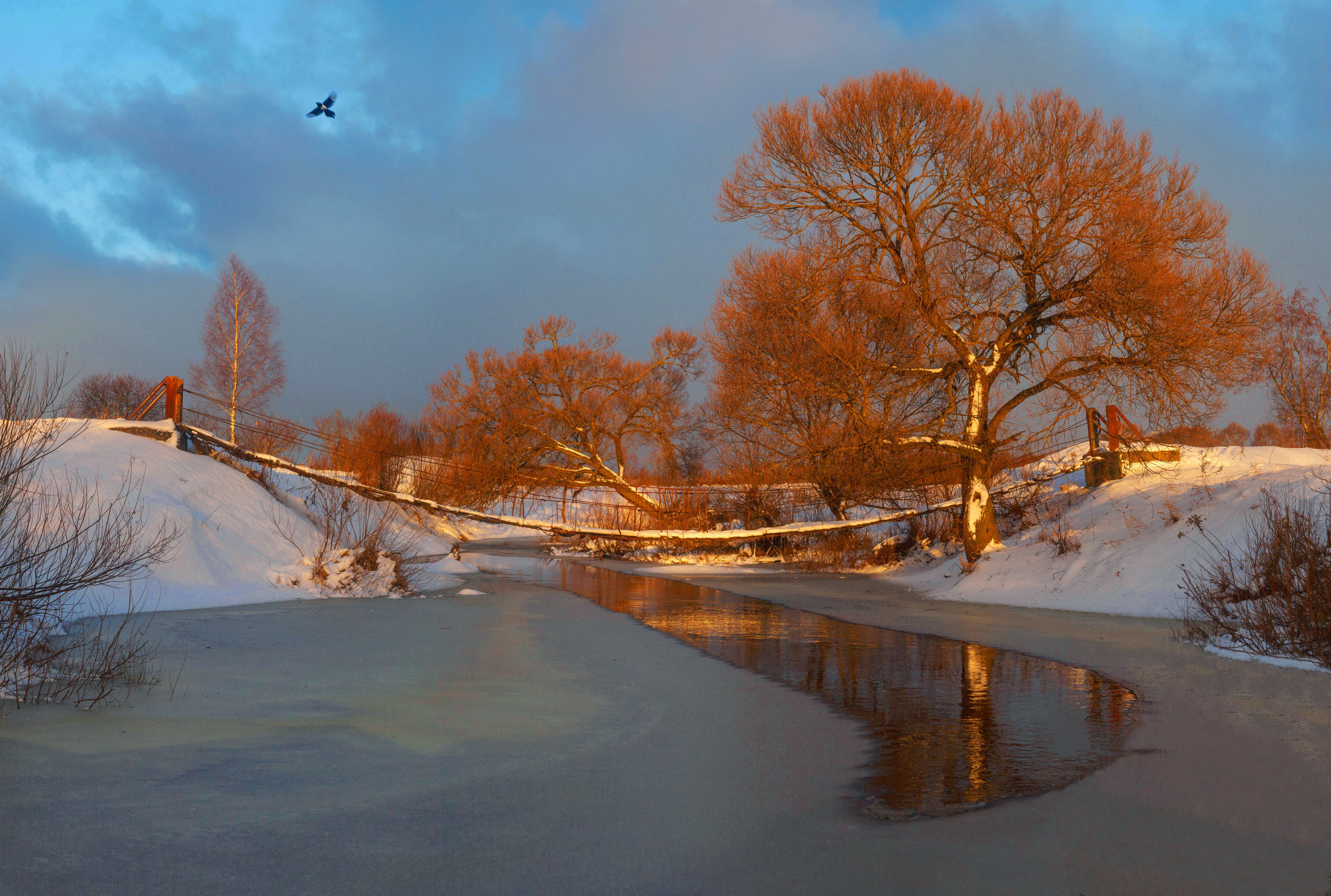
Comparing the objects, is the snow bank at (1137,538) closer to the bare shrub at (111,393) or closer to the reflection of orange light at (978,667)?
the reflection of orange light at (978,667)

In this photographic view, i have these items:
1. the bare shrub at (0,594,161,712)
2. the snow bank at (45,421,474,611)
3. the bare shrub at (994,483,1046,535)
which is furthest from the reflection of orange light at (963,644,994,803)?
the bare shrub at (994,483,1046,535)

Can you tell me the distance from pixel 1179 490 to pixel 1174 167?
553cm

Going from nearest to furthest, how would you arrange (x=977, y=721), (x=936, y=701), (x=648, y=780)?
1. (x=648, y=780)
2. (x=977, y=721)
3. (x=936, y=701)

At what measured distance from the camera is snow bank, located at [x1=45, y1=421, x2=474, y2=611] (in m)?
11.5

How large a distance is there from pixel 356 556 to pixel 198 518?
2674 millimetres

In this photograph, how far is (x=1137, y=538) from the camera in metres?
13.4

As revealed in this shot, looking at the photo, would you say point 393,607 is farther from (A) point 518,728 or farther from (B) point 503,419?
(B) point 503,419

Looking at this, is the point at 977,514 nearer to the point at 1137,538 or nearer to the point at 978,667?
the point at 1137,538

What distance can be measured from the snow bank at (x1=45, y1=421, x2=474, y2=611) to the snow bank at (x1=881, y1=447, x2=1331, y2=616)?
9.85 metres

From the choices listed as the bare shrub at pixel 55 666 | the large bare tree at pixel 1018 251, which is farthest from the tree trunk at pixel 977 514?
the bare shrub at pixel 55 666

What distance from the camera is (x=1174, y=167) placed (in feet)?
47.2

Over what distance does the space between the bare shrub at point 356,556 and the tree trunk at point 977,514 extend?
10.2 meters

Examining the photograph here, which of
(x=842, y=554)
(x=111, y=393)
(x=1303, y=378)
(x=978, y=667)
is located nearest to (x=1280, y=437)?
(x=1303, y=378)

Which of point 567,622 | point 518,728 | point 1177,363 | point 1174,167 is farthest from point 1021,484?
point 518,728
